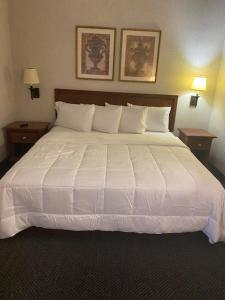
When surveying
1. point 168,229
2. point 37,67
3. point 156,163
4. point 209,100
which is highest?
point 37,67

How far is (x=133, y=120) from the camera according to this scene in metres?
3.12

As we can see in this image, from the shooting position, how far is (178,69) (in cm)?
340

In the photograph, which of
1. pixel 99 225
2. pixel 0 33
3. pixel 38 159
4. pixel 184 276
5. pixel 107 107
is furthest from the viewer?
pixel 107 107

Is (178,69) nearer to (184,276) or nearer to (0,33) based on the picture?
(0,33)

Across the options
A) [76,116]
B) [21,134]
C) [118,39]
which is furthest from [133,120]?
[21,134]

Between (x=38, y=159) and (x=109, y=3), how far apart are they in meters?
2.46

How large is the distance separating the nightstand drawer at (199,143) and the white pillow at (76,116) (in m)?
1.48

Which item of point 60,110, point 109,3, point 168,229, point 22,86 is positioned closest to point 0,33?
point 22,86

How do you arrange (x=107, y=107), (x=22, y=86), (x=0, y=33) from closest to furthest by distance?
(x=0, y=33) → (x=107, y=107) → (x=22, y=86)

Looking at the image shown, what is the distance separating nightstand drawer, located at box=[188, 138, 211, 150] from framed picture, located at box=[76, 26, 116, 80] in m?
1.55

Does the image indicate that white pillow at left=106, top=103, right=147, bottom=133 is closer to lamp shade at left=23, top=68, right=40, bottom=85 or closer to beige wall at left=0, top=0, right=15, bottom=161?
lamp shade at left=23, top=68, right=40, bottom=85

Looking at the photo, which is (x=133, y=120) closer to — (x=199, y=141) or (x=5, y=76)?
(x=199, y=141)

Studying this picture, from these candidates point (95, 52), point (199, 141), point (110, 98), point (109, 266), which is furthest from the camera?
point (110, 98)

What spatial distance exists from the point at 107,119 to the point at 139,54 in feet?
3.72
